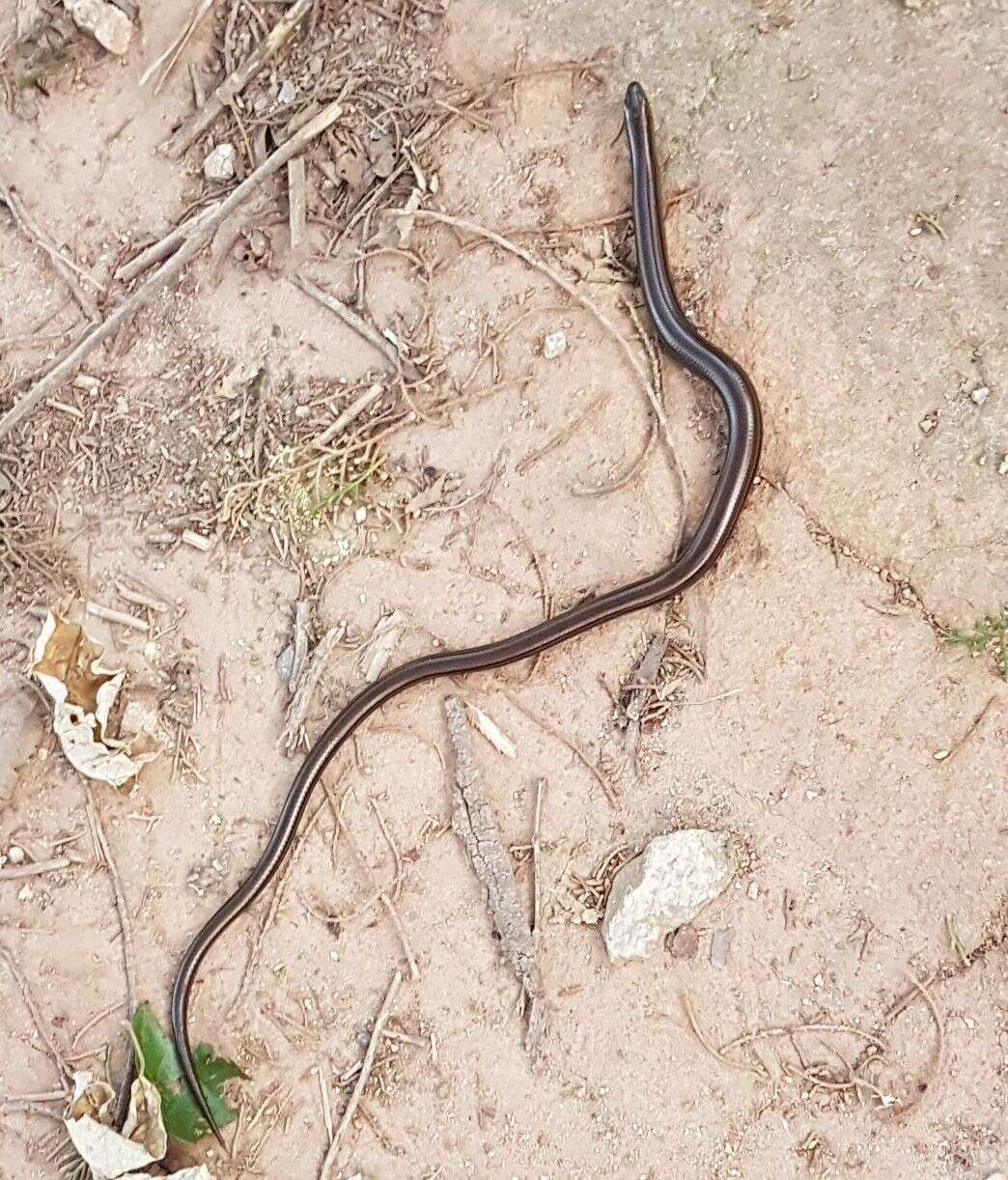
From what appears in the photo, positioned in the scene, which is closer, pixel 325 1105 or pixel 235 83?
pixel 325 1105

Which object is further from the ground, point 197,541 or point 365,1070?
point 197,541

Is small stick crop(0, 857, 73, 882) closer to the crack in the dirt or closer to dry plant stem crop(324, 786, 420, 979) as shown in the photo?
dry plant stem crop(324, 786, 420, 979)

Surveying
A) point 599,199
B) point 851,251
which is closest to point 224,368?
point 599,199

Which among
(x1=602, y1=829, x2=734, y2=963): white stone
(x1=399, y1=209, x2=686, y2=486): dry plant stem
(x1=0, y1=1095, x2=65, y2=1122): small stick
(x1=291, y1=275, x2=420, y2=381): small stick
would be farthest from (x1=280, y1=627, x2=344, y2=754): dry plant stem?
(x1=0, y1=1095, x2=65, y2=1122): small stick

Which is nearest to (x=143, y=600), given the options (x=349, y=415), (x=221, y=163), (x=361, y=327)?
(x=349, y=415)

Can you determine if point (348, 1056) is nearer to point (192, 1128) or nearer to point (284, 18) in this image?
point (192, 1128)

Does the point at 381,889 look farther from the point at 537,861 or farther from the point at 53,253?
the point at 53,253

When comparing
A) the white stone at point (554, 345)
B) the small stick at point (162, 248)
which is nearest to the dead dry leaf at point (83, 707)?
the small stick at point (162, 248)
